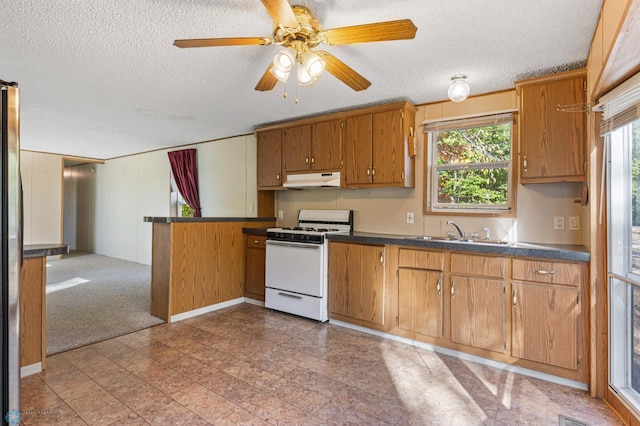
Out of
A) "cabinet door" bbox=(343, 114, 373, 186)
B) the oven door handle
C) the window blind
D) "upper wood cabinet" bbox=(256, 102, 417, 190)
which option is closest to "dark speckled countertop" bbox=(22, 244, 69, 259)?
the oven door handle

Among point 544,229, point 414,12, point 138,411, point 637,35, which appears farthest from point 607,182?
point 138,411

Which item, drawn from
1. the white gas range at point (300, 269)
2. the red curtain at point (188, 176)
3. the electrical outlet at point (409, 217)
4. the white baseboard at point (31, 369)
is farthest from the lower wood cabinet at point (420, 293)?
the red curtain at point (188, 176)

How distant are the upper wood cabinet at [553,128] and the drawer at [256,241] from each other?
2.72 m

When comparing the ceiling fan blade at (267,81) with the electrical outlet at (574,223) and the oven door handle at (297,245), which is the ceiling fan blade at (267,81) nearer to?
the oven door handle at (297,245)

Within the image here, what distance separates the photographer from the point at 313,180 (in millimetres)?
3791

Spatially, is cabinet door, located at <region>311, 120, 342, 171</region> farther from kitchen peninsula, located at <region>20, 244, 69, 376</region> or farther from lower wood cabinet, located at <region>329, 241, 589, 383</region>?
kitchen peninsula, located at <region>20, 244, 69, 376</region>

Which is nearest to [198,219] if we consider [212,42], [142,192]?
[212,42]

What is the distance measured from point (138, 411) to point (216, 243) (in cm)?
209

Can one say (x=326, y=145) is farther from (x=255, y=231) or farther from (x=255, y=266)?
(x=255, y=266)

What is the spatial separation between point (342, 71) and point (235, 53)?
0.81 meters

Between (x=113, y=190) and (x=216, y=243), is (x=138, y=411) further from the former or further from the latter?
(x=113, y=190)

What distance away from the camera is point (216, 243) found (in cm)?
382

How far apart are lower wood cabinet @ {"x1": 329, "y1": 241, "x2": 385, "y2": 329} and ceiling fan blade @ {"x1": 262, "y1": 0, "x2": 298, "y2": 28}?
79.9 inches

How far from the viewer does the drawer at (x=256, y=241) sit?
400 cm
